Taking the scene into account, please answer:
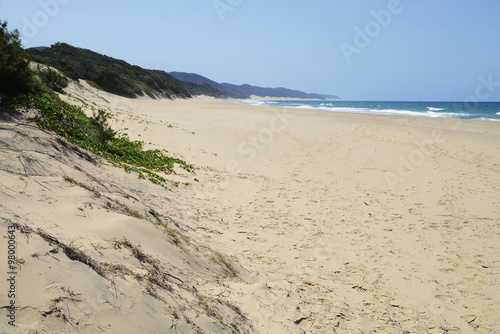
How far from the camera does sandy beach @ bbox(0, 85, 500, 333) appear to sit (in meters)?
2.79

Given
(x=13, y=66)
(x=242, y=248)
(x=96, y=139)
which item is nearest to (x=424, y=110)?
(x=96, y=139)

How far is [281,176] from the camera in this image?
1128 centimetres

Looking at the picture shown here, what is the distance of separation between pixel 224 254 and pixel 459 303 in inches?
152

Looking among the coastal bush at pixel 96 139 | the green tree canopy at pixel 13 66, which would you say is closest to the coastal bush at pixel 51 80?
the coastal bush at pixel 96 139

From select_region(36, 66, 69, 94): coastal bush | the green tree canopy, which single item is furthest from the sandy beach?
select_region(36, 66, 69, 94): coastal bush

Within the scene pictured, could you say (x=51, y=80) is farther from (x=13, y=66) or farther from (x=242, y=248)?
(x=242, y=248)

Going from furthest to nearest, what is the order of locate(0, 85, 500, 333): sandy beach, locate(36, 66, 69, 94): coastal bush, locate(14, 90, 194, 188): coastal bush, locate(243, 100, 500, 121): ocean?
locate(243, 100, 500, 121): ocean
locate(36, 66, 69, 94): coastal bush
locate(14, 90, 194, 188): coastal bush
locate(0, 85, 500, 333): sandy beach

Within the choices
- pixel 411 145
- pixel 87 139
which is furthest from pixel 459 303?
pixel 411 145

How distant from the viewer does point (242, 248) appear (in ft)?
19.6

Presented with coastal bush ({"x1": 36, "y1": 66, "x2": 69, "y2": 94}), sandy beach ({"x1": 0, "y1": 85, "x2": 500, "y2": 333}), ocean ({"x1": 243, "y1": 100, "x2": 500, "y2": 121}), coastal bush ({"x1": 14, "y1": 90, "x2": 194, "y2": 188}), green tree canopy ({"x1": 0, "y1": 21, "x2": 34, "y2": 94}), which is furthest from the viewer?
ocean ({"x1": 243, "y1": 100, "x2": 500, "y2": 121})

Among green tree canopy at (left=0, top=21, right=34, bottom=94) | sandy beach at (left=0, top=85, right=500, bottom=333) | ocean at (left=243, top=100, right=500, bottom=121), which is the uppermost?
ocean at (left=243, top=100, right=500, bottom=121)

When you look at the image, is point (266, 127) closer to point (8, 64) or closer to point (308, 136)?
point (308, 136)

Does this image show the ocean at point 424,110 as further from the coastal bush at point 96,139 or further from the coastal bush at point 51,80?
the coastal bush at point 51,80

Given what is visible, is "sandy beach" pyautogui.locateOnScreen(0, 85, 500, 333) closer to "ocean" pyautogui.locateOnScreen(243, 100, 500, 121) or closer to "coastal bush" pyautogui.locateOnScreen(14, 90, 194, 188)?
"coastal bush" pyautogui.locateOnScreen(14, 90, 194, 188)
